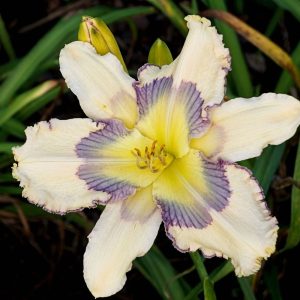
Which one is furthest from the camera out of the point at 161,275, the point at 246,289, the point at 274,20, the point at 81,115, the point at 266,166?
the point at 81,115

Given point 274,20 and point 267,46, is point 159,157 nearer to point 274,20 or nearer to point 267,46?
point 267,46

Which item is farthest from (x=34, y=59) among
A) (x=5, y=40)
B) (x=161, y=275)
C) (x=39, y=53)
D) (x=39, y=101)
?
(x=161, y=275)

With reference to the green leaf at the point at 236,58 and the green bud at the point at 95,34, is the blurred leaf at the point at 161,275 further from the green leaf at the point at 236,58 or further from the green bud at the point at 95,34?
the green bud at the point at 95,34

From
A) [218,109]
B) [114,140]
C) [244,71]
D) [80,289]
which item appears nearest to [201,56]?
[218,109]

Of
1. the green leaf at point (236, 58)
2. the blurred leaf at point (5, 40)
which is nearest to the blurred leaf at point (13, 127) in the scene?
the blurred leaf at point (5, 40)

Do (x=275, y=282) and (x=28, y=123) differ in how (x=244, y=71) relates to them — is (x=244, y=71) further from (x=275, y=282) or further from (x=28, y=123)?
(x=28, y=123)

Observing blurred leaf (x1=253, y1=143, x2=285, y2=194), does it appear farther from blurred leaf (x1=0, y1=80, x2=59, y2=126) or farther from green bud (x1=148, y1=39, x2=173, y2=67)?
blurred leaf (x1=0, y1=80, x2=59, y2=126)

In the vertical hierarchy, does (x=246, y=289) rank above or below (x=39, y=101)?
below

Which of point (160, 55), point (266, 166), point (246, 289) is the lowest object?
point (246, 289)
